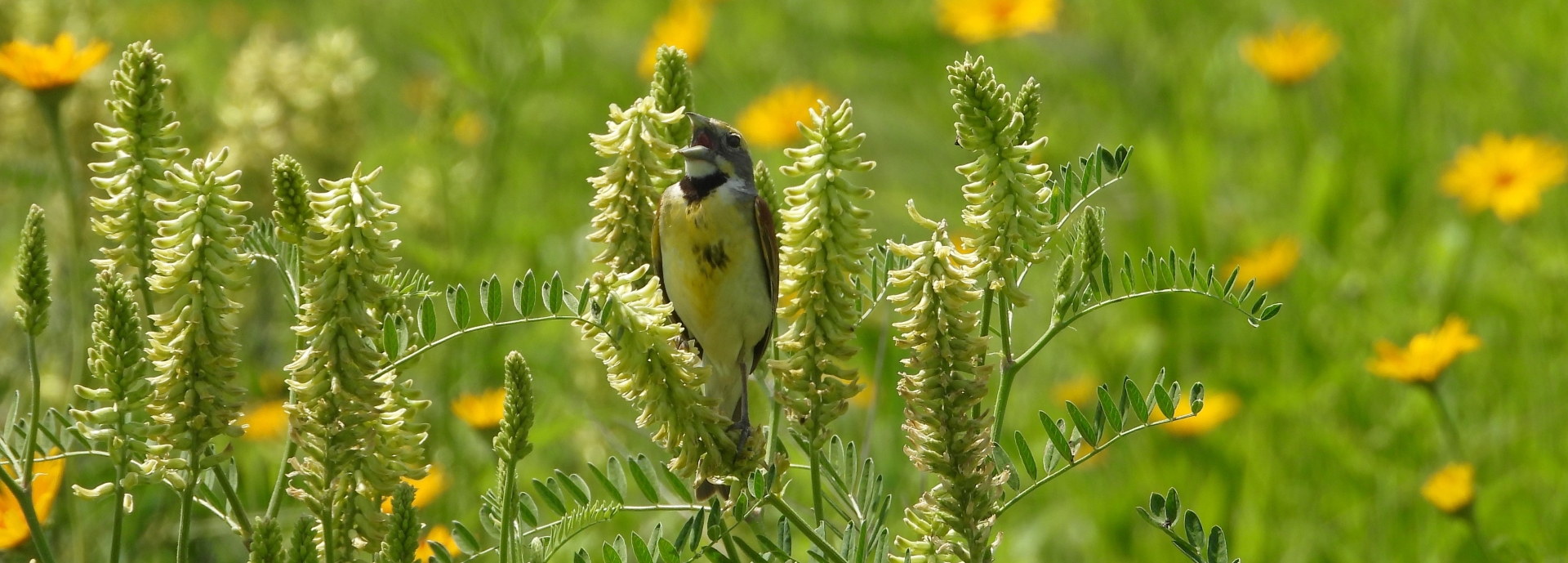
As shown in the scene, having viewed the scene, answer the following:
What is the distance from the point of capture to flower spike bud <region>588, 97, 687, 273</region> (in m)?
2.25

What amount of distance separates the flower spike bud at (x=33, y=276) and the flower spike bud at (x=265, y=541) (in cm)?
48

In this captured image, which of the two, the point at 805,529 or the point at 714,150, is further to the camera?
the point at 714,150

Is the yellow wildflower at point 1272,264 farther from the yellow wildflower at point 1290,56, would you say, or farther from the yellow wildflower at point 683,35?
the yellow wildflower at point 683,35

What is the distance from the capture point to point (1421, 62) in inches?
267

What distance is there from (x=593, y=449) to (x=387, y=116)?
4176 millimetres

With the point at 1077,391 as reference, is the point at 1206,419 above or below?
below

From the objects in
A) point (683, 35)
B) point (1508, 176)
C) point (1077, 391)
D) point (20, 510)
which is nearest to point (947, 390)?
point (20, 510)

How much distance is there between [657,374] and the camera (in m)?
2.06

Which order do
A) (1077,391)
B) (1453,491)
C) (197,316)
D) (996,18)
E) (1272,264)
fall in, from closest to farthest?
(197,316) → (1453,491) → (1077,391) → (1272,264) → (996,18)

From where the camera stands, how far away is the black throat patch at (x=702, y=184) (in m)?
2.65

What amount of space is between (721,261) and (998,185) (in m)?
0.68

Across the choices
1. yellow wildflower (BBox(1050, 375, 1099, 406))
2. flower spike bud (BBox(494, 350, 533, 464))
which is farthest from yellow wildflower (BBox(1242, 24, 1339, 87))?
flower spike bud (BBox(494, 350, 533, 464))

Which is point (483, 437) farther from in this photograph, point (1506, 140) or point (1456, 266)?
point (1506, 140)

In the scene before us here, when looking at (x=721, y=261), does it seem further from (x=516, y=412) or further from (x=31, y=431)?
(x=31, y=431)
